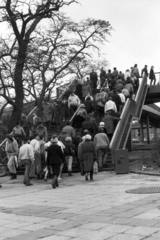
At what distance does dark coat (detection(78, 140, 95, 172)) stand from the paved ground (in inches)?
24.8

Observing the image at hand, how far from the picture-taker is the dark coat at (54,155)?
13391 mm

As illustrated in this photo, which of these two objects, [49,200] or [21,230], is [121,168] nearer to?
[49,200]

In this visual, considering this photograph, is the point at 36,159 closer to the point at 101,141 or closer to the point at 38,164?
the point at 38,164

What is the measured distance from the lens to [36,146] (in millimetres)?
15844

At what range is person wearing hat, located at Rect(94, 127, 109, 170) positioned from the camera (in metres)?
16.4

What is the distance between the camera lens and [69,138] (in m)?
16.1

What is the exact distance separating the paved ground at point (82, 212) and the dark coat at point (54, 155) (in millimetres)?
857

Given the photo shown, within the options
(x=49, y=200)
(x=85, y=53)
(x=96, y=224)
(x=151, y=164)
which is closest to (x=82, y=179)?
(x=151, y=164)

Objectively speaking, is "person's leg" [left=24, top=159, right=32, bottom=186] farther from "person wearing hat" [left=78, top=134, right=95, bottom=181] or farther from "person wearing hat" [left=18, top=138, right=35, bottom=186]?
"person wearing hat" [left=78, top=134, right=95, bottom=181]

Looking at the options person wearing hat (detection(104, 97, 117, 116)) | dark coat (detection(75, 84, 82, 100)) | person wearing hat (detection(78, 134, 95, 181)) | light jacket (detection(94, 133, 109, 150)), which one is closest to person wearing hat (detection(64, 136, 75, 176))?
light jacket (detection(94, 133, 109, 150))

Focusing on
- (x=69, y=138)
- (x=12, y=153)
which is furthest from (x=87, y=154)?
(x=12, y=153)

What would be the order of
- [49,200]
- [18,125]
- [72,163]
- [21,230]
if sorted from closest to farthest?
[21,230] → [49,200] → [72,163] → [18,125]

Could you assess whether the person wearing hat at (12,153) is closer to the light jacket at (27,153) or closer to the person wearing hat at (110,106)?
the light jacket at (27,153)

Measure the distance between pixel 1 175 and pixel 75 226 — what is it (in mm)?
11687
